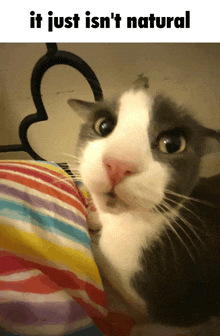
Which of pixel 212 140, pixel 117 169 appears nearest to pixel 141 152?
pixel 117 169

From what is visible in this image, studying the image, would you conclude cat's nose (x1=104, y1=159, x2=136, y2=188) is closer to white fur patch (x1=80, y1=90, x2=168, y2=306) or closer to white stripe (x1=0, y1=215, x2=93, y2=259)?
A: white fur patch (x1=80, y1=90, x2=168, y2=306)

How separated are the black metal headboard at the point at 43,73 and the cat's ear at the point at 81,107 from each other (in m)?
0.02

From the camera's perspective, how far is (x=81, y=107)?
449mm

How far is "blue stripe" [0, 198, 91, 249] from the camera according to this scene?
380 mm

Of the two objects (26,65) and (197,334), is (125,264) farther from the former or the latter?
(26,65)

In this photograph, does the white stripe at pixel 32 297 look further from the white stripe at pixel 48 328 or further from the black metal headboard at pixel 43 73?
the black metal headboard at pixel 43 73

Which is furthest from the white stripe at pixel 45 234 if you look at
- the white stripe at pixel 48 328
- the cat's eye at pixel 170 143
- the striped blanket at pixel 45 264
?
the cat's eye at pixel 170 143

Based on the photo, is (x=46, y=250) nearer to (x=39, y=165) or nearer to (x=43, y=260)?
(x=43, y=260)

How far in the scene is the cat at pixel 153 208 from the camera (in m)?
0.35

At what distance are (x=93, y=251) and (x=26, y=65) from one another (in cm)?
38

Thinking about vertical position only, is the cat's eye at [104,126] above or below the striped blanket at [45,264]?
above

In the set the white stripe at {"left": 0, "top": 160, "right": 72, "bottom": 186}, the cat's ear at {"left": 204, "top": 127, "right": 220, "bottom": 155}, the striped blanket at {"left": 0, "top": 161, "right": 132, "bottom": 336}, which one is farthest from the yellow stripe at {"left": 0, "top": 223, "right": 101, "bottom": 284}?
the cat's ear at {"left": 204, "top": 127, "right": 220, "bottom": 155}

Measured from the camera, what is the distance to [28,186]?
0.44 meters

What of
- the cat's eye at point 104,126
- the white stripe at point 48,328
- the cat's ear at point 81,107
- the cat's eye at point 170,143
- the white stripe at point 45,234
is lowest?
the white stripe at point 48,328
